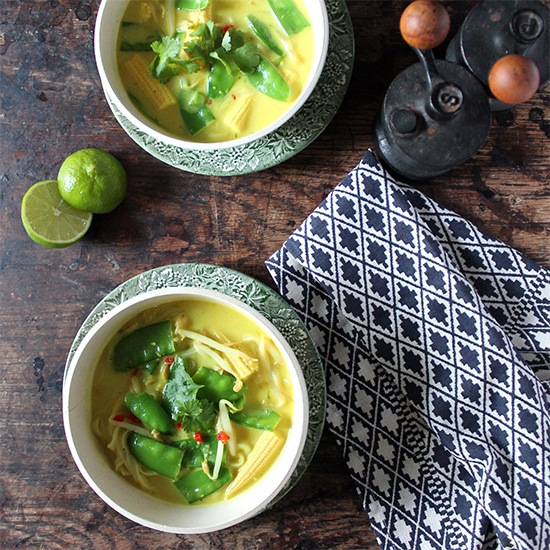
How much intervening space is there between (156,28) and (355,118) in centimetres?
72

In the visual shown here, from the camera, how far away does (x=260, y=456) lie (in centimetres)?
200

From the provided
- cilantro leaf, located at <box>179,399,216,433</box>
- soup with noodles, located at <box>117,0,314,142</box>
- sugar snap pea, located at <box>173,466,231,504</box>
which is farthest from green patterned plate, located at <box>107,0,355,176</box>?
sugar snap pea, located at <box>173,466,231,504</box>

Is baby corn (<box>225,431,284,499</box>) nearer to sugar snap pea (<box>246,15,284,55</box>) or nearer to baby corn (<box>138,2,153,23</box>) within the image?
sugar snap pea (<box>246,15,284,55</box>)

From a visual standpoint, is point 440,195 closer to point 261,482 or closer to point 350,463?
point 350,463

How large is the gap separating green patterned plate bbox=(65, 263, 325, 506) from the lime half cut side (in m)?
0.26

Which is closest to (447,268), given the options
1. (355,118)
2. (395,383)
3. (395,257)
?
(395,257)

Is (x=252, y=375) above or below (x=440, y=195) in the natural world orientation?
below

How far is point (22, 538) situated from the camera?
2.31m

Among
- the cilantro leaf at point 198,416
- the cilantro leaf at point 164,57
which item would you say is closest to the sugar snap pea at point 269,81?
the cilantro leaf at point 164,57

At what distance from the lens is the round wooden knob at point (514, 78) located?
179cm

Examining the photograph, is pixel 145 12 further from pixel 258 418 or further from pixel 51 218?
pixel 258 418

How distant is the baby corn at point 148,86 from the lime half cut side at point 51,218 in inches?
17.3

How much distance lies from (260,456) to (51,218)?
1038 millimetres

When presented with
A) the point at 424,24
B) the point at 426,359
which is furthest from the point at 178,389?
the point at 424,24
